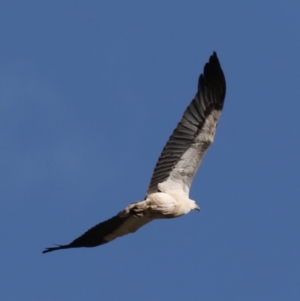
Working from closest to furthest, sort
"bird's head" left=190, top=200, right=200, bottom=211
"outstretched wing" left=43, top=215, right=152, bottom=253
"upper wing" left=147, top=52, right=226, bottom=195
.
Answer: "outstretched wing" left=43, top=215, right=152, bottom=253
"upper wing" left=147, top=52, right=226, bottom=195
"bird's head" left=190, top=200, right=200, bottom=211

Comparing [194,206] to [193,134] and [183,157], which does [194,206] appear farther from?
[193,134]

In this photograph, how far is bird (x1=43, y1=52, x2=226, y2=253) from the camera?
12938mm

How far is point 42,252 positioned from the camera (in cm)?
1259

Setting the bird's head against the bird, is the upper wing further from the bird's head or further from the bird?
the bird's head

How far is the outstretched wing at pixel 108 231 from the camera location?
502 inches

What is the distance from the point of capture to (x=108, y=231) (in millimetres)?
13055

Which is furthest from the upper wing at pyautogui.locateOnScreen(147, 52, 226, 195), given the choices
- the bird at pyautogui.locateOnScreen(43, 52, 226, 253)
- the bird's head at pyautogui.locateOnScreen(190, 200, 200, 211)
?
the bird's head at pyautogui.locateOnScreen(190, 200, 200, 211)

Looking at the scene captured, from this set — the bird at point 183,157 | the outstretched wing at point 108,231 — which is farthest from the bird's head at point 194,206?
the outstretched wing at point 108,231

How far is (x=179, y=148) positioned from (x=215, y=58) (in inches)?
63.4

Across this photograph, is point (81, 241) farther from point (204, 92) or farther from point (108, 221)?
point (204, 92)

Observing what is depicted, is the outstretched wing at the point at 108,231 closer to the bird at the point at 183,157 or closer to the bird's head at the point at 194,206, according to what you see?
the bird at the point at 183,157

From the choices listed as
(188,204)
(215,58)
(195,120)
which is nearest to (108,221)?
(188,204)

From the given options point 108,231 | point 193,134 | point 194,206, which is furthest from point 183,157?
point 108,231

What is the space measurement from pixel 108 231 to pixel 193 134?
2.14m
